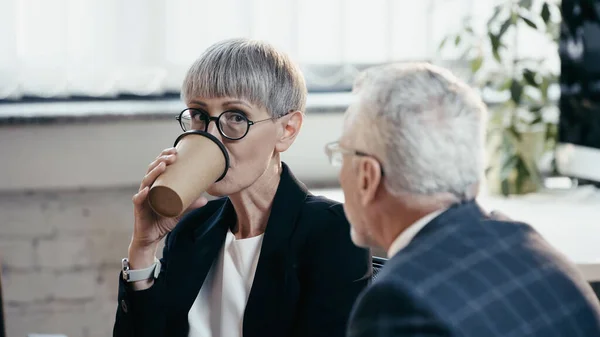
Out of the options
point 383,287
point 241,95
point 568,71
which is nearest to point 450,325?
point 383,287

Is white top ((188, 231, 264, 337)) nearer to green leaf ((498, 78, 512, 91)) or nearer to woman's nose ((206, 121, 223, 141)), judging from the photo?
woman's nose ((206, 121, 223, 141))

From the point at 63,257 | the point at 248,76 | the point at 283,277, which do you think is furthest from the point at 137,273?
the point at 63,257

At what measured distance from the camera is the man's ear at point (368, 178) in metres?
1.04

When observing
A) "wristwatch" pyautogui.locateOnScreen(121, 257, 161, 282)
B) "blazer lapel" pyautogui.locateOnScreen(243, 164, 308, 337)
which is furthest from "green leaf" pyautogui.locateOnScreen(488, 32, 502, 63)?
"wristwatch" pyautogui.locateOnScreen(121, 257, 161, 282)

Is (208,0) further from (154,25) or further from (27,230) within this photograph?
(27,230)

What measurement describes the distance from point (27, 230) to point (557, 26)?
184 cm

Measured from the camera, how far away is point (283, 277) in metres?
1.42

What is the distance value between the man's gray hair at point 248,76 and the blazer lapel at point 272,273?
185 mm

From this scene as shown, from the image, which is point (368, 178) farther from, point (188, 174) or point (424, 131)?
point (188, 174)

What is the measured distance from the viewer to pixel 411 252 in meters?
0.96

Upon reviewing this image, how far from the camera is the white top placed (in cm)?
147

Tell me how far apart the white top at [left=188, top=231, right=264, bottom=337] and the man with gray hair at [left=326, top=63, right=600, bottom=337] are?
42 cm

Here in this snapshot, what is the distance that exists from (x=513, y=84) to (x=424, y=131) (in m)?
1.70

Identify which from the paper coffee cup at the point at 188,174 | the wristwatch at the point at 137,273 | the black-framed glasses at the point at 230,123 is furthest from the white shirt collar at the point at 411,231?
the wristwatch at the point at 137,273
